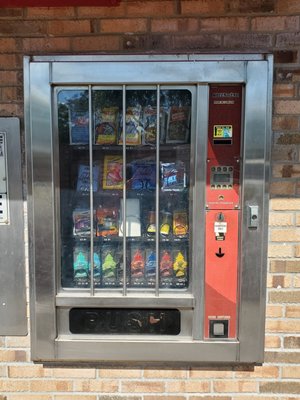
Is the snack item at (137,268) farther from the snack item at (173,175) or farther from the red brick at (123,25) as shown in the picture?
the red brick at (123,25)

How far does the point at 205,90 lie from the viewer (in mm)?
2123

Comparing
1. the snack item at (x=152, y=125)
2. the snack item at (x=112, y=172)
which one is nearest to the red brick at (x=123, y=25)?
the snack item at (x=152, y=125)

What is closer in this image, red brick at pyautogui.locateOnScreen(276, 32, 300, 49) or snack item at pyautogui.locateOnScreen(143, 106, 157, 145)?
red brick at pyautogui.locateOnScreen(276, 32, 300, 49)

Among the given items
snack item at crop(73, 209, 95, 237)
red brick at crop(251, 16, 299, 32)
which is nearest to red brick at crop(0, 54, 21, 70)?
snack item at crop(73, 209, 95, 237)

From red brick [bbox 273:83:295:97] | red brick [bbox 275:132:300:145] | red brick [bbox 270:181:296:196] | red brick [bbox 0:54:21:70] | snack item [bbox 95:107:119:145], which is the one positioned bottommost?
red brick [bbox 270:181:296:196]

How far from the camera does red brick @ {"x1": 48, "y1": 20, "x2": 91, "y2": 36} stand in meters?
2.19

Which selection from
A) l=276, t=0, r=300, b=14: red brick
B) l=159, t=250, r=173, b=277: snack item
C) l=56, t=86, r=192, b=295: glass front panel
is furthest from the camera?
l=159, t=250, r=173, b=277: snack item

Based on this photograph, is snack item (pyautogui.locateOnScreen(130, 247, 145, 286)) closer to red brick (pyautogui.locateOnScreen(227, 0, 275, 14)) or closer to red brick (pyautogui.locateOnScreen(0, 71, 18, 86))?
red brick (pyautogui.locateOnScreen(0, 71, 18, 86))

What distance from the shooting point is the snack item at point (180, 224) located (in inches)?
91.5

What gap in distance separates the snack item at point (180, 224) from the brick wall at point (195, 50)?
50cm

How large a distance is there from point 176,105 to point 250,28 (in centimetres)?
57

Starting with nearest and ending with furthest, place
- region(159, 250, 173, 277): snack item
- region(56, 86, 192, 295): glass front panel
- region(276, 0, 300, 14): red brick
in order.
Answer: region(276, 0, 300, 14): red brick, region(56, 86, 192, 295): glass front panel, region(159, 250, 173, 277): snack item

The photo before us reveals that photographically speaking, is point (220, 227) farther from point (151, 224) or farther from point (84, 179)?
point (84, 179)

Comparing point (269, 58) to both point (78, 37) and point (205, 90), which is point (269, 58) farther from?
point (78, 37)
